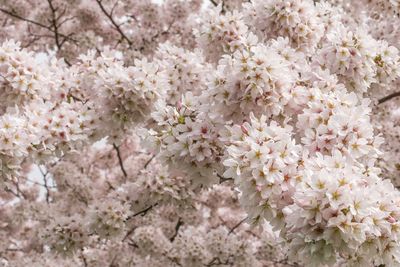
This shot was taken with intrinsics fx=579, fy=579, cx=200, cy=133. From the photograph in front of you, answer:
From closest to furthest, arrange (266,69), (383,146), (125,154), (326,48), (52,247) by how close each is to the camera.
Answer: (266,69) → (326,48) → (52,247) → (383,146) → (125,154)

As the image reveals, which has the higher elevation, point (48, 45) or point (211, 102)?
point (211, 102)

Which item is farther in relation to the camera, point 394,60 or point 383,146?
point 383,146

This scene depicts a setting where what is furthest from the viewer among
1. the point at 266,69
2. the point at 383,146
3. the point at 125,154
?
the point at 125,154

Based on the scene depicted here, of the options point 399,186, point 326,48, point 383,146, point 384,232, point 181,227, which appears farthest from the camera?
point 181,227

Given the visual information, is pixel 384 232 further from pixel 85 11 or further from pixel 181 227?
pixel 85 11

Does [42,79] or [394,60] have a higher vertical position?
[394,60]

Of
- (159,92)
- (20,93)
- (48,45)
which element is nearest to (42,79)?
(20,93)

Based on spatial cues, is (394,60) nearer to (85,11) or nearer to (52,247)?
(52,247)

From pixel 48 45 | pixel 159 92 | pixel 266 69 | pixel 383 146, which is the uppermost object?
pixel 383 146

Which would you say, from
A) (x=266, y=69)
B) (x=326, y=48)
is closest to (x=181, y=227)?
(x=326, y=48)
